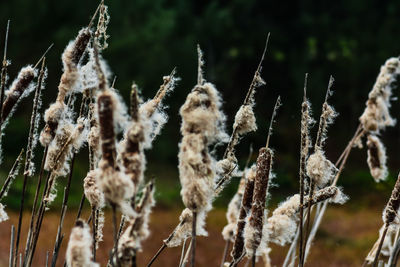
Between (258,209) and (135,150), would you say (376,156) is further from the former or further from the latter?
(135,150)

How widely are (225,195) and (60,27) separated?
3.76 meters

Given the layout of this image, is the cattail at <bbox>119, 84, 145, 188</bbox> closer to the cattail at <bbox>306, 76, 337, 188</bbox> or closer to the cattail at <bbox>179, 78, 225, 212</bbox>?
the cattail at <bbox>179, 78, 225, 212</bbox>

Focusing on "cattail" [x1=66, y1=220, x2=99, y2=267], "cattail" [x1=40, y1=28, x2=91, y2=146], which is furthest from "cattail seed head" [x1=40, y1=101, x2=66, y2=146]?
"cattail" [x1=66, y1=220, x2=99, y2=267]

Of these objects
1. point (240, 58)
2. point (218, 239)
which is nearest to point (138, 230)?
point (218, 239)

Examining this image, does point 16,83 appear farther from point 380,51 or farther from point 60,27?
point 380,51

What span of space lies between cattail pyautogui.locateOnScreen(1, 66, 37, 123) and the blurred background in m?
6.77

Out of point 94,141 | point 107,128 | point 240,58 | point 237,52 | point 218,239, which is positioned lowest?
point 107,128

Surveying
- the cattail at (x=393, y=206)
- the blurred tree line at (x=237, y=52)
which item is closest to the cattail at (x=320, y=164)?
the cattail at (x=393, y=206)

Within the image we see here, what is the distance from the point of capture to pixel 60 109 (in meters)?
0.91

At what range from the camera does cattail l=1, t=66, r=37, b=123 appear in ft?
2.97

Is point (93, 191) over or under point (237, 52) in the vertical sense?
under

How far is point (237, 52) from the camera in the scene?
11805 millimetres

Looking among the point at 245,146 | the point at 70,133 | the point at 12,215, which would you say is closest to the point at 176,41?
the point at 245,146

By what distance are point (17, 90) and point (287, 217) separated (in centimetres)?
47
